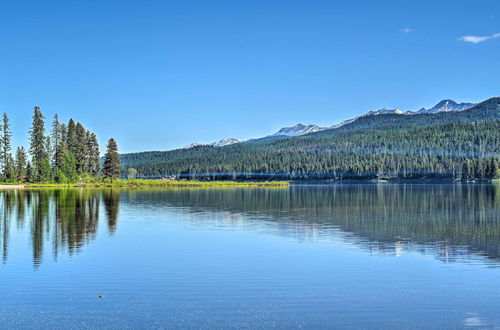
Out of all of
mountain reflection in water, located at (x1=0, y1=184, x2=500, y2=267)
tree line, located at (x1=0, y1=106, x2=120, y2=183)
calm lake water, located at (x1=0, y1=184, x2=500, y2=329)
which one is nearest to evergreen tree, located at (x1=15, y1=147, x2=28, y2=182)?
tree line, located at (x1=0, y1=106, x2=120, y2=183)

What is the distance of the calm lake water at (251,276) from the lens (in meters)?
14.3

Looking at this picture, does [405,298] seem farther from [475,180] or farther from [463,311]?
[475,180]

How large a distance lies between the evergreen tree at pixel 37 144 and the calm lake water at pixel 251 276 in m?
91.2

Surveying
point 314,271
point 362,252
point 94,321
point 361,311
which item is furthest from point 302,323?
point 362,252

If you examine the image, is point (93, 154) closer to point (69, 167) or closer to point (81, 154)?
point (81, 154)

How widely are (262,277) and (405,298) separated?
5304 millimetres

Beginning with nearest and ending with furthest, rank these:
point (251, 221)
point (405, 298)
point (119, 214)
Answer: point (405, 298)
point (251, 221)
point (119, 214)

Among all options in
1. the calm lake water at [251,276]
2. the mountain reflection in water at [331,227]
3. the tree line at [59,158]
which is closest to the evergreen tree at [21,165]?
the tree line at [59,158]

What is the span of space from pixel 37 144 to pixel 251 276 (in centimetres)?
11635

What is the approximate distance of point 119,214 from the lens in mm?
46500

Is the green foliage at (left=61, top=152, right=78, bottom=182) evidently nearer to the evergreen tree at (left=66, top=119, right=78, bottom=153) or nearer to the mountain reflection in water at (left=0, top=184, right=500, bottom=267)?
the evergreen tree at (left=66, top=119, right=78, bottom=153)

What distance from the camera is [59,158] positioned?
125125mm

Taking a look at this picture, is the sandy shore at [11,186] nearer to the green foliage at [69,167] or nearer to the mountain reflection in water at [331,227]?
the green foliage at [69,167]

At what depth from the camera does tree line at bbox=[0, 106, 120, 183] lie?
396 feet
